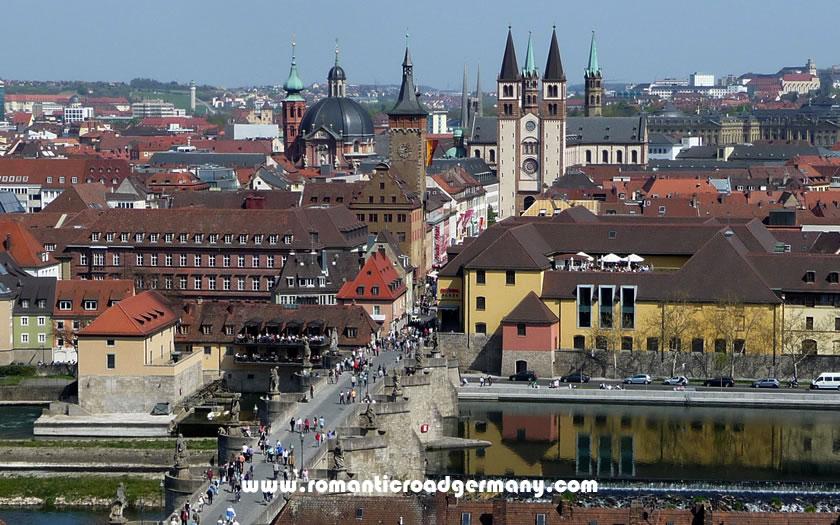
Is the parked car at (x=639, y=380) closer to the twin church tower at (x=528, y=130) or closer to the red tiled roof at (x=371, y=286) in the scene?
the red tiled roof at (x=371, y=286)

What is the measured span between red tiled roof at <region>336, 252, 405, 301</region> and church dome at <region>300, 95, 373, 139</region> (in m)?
77.2

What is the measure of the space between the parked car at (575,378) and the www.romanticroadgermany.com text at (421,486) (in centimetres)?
1940

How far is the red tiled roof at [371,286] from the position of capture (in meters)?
83.4

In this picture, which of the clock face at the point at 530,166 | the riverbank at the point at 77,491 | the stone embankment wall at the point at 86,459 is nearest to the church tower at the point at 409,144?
the clock face at the point at 530,166

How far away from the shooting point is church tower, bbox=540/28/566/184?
155 m

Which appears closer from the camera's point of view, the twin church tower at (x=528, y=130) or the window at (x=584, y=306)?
the window at (x=584, y=306)

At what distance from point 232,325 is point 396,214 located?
24.4 meters

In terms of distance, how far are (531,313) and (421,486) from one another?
2837cm

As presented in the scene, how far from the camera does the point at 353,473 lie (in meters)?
53.9

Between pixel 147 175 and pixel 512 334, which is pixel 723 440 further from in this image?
pixel 147 175

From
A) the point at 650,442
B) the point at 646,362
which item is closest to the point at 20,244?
the point at 646,362

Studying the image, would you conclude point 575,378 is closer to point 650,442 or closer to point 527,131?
point 650,442

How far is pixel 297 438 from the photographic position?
56.6 metres

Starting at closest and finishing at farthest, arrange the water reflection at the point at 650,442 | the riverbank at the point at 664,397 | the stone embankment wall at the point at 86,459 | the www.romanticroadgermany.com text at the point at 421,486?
the www.romanticroadgermany.com text at the point at 421,486 < the water reflection at the point at 650,442 < the stone embankment wall at the point at 86,459 < the riverbank at the point at 664,397
